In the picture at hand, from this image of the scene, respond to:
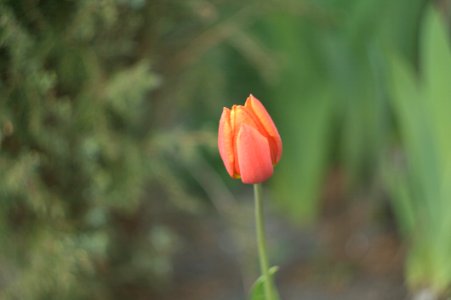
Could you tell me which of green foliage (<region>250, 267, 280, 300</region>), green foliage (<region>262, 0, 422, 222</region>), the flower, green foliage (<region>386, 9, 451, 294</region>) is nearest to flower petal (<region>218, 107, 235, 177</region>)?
the flower

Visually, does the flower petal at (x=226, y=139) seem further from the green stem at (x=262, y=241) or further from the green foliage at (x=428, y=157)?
the green foliage at (x=428, y=157)

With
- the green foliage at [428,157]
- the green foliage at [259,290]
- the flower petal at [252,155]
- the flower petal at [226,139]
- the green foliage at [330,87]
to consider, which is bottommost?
the green foliage at [259,290]

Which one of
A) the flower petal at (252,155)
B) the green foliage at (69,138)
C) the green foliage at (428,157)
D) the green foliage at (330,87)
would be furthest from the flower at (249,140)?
the green foliage at (330,87)

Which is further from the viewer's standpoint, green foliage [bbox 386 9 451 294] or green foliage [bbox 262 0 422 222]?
green foliage [bbox 262 0 422 222]

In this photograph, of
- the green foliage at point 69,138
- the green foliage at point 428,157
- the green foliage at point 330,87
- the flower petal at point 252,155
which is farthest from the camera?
the green foliage at point 330,87

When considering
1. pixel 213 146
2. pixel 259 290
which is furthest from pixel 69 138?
pixel 259 290

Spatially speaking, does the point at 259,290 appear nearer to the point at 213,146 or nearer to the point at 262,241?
the point at 262,241

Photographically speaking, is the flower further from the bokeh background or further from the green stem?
the bokeh background

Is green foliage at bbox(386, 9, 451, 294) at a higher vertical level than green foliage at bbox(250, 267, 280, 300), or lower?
higher

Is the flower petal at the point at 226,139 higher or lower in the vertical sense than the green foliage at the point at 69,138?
lower
